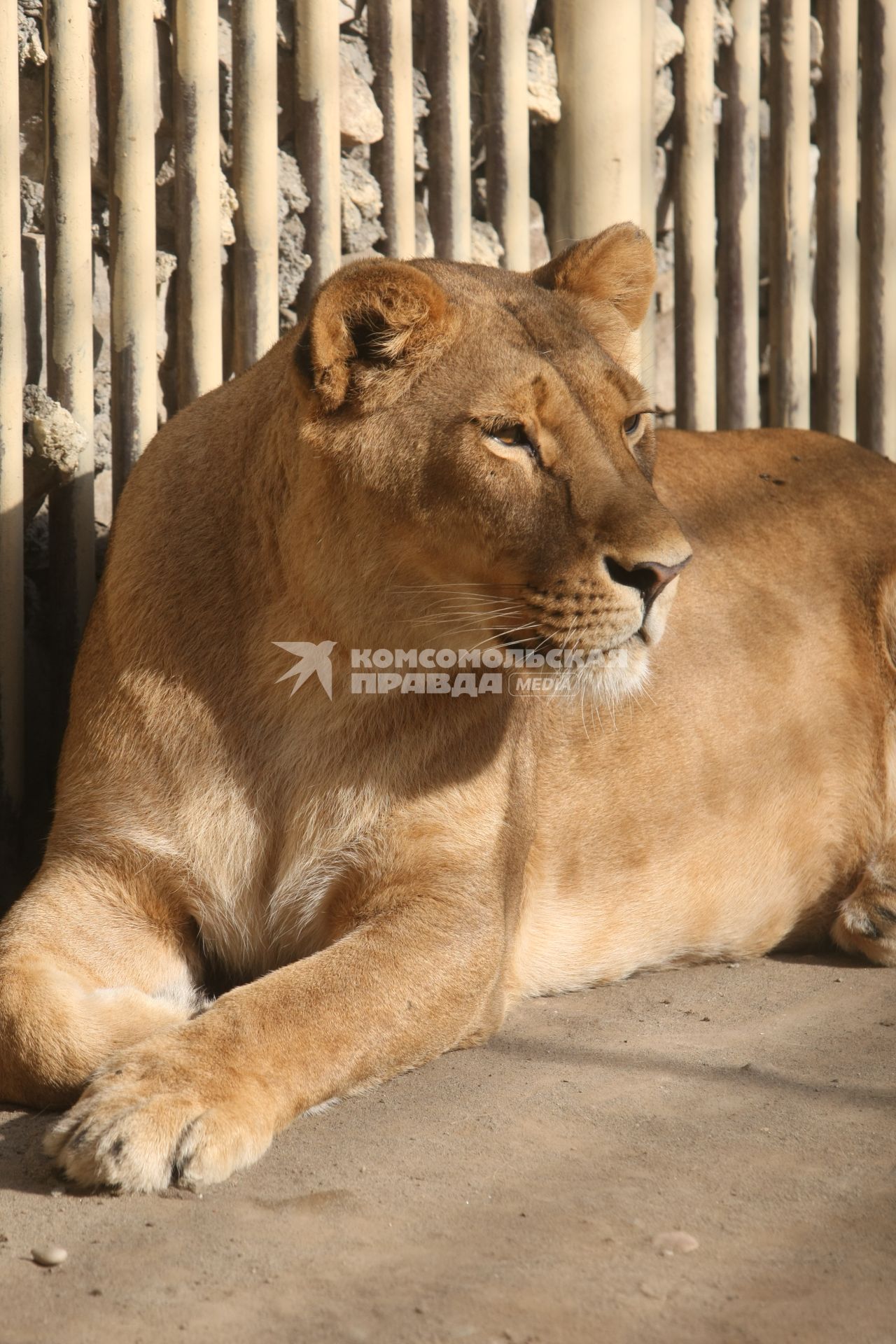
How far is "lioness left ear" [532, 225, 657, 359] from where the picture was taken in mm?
3027

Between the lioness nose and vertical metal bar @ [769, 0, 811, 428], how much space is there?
2.89 metres

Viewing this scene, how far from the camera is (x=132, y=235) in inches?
142

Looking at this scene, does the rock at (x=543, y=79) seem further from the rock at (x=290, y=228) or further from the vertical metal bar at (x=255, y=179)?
the vertical metal bar at (x=255, y=179)

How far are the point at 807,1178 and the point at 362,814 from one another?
992 mm

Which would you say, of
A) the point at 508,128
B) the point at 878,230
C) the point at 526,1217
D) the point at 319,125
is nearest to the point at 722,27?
the point at 878,230

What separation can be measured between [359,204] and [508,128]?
1.71 ft

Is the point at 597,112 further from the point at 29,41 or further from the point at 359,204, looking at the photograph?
the point at 29,41

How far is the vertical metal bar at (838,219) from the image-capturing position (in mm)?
5270

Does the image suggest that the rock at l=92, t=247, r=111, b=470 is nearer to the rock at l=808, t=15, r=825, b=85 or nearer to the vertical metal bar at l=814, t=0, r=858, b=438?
the vertical metal bar at l=814, t=0, r=858, b=438

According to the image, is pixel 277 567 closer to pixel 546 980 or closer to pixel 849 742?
pixel 546 980

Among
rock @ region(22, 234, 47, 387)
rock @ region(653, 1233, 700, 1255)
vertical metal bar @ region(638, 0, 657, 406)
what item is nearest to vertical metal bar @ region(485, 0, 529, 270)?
vertical metal bar @ region(638, 0, 657, 406)

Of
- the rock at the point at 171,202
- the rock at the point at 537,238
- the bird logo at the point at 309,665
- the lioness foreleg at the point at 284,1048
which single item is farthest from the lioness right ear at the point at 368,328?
the rock at the point at 537,238

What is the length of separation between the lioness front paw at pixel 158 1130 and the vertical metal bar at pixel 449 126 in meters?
2.69

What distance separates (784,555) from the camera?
3.74 metres
